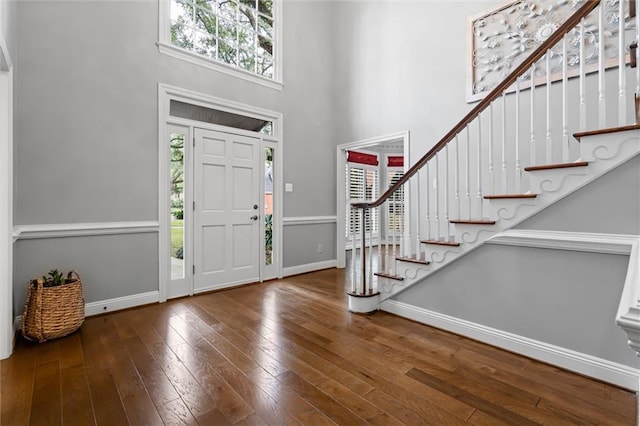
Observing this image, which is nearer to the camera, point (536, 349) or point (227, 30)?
point (536, 349)

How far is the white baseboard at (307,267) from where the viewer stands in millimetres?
4516

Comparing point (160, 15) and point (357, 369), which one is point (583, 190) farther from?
point (160, 15)

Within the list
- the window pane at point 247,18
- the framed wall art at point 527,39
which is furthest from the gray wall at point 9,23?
the framed wall art at point 527,39

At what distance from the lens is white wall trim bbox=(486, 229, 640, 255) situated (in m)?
1.74

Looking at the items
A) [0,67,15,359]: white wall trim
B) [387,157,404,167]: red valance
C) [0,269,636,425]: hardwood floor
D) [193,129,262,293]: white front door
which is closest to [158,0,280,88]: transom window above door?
[193,129,262,293]: white front door

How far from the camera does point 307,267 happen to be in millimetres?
4754

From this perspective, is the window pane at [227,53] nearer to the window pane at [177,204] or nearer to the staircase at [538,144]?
the window pane at [177,204]

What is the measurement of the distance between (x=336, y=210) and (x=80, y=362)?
3.72 metres

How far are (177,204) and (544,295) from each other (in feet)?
11.4

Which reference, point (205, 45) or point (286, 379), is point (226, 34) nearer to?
point (205, 45)

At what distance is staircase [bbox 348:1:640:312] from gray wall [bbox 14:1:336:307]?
7.59ft

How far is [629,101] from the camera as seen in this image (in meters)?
2.44

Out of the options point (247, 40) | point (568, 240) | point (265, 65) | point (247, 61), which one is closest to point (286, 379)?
point (568, 240)

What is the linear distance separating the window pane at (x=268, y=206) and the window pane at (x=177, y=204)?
3.65ft
